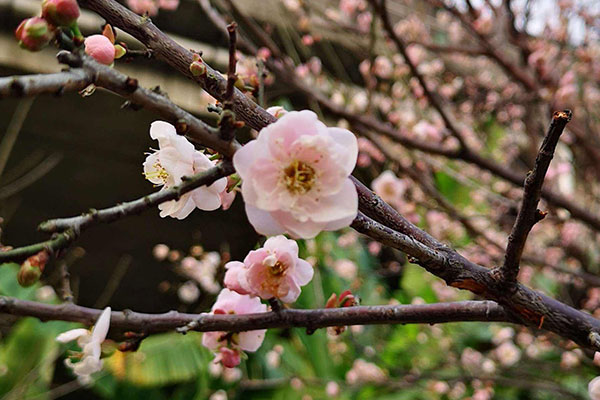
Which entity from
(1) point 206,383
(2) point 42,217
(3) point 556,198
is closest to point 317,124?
(3) point 556,198

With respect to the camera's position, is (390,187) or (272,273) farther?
(390,187)

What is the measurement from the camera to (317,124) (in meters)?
0.43

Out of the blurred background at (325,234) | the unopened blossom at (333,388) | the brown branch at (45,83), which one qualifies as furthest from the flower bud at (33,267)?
the unopened blossom at (333,388)

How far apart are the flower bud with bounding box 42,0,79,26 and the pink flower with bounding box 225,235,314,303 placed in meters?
0.31

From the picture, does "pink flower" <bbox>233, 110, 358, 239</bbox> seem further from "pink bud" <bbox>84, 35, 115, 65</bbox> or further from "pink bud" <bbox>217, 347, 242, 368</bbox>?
"pink bud" <bbox>217, 347, 242, 368</bbox>

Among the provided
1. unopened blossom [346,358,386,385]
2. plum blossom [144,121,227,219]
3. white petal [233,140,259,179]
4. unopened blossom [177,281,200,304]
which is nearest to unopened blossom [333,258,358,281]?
unopened blossom [346,358,386,385]

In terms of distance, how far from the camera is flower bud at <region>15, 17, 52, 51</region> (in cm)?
36

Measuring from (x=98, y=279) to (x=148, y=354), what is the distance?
0.76 m

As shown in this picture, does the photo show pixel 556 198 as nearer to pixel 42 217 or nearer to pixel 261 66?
pixel 261 66

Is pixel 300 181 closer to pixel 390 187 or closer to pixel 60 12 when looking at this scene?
pixel 60 12

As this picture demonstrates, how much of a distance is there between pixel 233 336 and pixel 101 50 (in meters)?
0.39

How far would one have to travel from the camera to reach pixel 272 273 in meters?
0.60

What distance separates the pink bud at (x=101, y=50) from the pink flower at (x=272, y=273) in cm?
25

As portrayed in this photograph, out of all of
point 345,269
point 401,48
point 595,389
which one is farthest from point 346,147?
point 345,269
